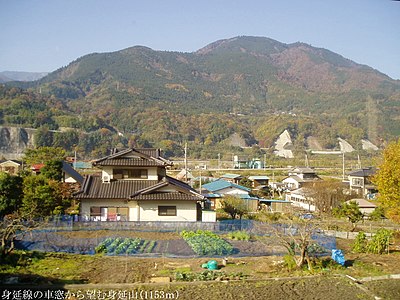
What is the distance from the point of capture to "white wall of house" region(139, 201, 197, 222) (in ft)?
48.1

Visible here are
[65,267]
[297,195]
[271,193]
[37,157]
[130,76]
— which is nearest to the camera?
[65,267]

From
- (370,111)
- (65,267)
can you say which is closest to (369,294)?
(65,267)

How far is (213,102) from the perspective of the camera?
142250 mm

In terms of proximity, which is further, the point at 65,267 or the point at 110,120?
the point at 110,120

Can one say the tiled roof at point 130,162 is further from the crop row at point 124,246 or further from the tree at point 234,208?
the crop row at point 124,246

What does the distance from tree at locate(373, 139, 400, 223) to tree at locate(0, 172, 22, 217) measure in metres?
13.2

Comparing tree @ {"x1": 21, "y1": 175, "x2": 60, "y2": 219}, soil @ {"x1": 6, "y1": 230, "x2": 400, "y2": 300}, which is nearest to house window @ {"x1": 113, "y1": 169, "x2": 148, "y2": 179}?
tree @ {"x1": 21, "y1": 175, "x2": 60, "y2": 219}

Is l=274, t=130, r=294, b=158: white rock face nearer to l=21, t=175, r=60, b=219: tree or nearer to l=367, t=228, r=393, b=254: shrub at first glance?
l=21, t=175, r=60, b=219: tree

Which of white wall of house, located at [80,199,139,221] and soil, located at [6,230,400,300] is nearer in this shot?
soil, located at [6,230,400,300]

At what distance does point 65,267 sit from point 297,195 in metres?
20.5

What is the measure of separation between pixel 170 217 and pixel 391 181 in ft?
26.4

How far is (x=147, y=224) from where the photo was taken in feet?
44.8

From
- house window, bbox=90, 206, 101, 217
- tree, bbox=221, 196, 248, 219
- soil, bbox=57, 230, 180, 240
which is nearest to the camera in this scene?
soil, bbox=57, 230, 180, 240

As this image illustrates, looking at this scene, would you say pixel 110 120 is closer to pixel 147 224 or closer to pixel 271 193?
pixel 271 193
